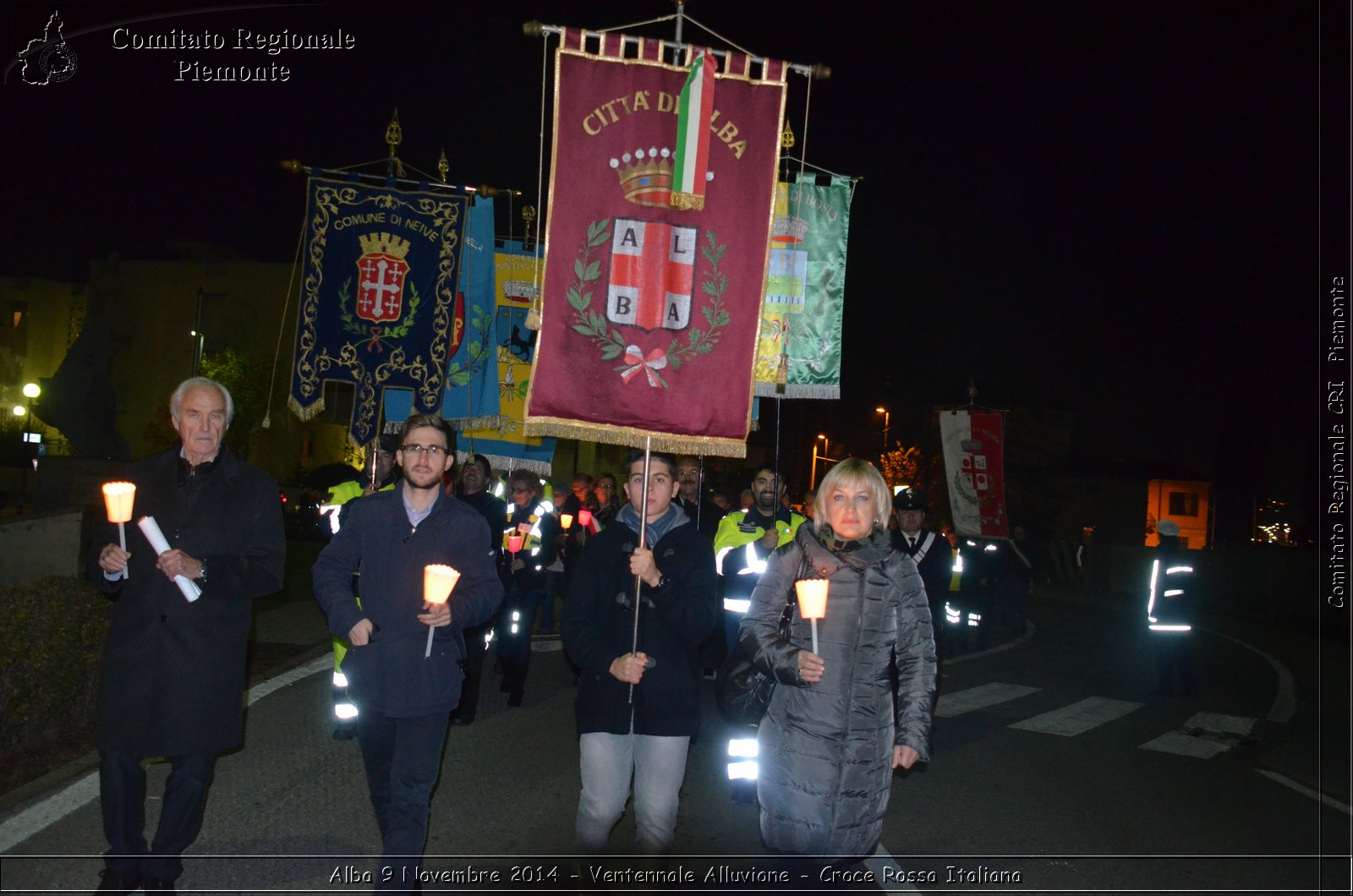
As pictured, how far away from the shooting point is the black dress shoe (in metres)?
4.38

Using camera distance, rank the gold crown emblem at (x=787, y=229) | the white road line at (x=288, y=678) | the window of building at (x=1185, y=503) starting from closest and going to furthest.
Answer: the white road line at (x=288, y=678) → the gold crown emblem at (x=787, y=229) → the window of building at (x=1185, y=503)

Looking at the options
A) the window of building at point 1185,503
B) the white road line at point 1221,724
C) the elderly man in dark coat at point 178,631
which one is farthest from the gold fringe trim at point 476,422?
the window of building at point 1185,503

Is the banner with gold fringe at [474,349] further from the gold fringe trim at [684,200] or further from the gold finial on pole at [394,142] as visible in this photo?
the gold fringe trim at [684,200]

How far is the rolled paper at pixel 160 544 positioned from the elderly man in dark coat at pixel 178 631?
3 cm

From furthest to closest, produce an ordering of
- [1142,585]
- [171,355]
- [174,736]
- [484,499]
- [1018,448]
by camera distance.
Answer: [171,355] → [1018,448] → [1142,585] → [484,499] → [174,736]

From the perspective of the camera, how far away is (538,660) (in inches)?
474

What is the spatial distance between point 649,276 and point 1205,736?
7.61 metres

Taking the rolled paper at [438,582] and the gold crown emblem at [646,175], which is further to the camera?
the gold crown emblem at [646,175]

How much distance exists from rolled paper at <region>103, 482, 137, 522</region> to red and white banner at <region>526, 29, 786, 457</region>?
1783mm

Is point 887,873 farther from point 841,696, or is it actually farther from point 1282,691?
point 1282,691

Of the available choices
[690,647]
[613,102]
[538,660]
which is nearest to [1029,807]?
[690,647]

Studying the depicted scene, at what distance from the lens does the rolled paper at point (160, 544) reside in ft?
14.4

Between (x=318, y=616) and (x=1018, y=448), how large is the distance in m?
41.8

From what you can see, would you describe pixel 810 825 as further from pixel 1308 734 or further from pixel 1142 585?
pixel 1142 585
